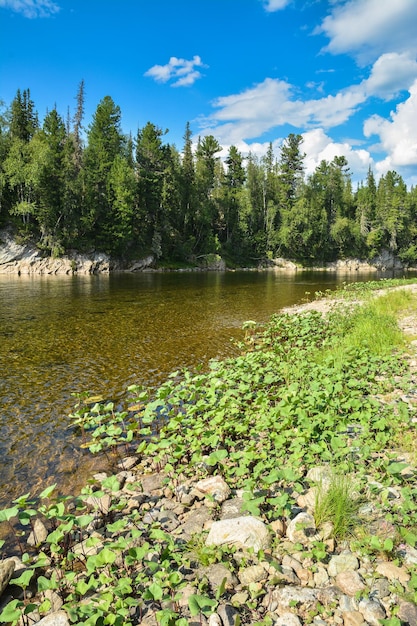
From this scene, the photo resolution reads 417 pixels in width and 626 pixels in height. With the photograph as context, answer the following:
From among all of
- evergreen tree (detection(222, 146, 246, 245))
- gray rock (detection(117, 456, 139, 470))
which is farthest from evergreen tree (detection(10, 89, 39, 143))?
gray rock (detection(117, 456, 139, 470))

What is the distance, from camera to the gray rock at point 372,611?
3188mm

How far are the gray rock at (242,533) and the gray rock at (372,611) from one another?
1120 millimetres

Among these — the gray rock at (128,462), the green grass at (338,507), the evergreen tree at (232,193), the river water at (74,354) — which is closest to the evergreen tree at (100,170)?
the evergreen tree at (232,193)

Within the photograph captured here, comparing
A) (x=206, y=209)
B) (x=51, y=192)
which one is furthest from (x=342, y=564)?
(x=206, y=209)

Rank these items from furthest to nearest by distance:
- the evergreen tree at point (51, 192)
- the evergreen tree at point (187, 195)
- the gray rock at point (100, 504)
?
the evergreen tree at point (187, 195) → the evergreen tree at point (51, 192) → the gray rock at point (100, 504)

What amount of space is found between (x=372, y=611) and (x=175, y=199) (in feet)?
255

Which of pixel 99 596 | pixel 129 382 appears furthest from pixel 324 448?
pixel 129 382

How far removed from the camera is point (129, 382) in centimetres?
1128

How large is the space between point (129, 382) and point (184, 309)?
13.5 m

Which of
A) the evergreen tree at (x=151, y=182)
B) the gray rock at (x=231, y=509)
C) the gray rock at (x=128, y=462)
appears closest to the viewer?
the gray rock at (x=231, y=509)

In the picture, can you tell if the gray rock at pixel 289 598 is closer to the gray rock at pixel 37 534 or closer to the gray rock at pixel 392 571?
the gray rock at pixel 392 571

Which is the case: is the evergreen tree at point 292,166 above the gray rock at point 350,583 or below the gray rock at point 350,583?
above

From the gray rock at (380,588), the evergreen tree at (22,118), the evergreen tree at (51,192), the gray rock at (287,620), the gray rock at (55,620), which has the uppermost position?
the evergreen tree at (22,118)

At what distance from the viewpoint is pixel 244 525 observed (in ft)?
A: 14.2
